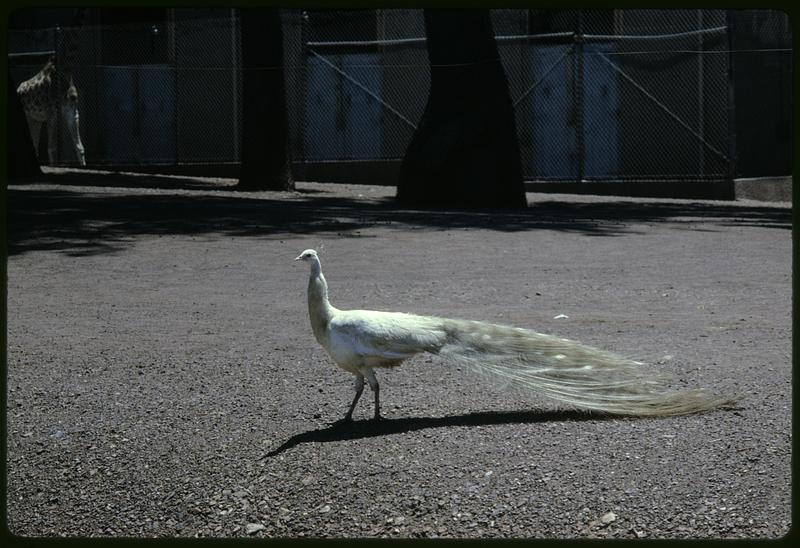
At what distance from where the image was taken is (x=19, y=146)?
668 inches

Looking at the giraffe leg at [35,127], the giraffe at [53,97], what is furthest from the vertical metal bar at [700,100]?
the giraffe leg at [35,127]

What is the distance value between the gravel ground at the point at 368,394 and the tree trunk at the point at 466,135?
2804mm

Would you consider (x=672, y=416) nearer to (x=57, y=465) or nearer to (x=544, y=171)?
(x=57, y=465)

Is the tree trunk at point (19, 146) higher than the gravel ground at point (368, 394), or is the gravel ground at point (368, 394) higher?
the tree trunk at point (19, 146)

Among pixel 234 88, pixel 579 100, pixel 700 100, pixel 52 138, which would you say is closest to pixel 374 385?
pixel 579 100

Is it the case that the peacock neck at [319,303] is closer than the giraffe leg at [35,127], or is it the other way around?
the peacock neck at [319,303]

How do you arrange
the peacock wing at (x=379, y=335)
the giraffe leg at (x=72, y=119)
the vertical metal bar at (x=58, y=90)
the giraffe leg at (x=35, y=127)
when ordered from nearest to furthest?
1. the peacock wing at (x=379, y=335)
2. the giraffe leg at (x=72, y=119)
3. the vertical metal bar at (x=58, y=90)
4. the giraffe leg at (x=35, y=127)

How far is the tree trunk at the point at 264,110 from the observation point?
17312 mm

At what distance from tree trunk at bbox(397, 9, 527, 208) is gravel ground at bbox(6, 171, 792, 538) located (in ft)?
9.20

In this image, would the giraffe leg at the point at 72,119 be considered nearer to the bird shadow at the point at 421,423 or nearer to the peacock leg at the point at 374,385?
the bird shadow at the point at 421,423

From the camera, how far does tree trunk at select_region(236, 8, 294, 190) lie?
56.8 ft

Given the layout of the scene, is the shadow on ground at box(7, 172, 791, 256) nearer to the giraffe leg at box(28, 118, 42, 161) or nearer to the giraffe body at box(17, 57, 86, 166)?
the giraffe body at box(17, 57, 86, 166)

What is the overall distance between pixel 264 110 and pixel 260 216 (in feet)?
12.3

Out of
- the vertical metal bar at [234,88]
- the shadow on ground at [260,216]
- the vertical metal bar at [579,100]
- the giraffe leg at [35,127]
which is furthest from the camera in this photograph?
the vertical metal bar at [234,88]
